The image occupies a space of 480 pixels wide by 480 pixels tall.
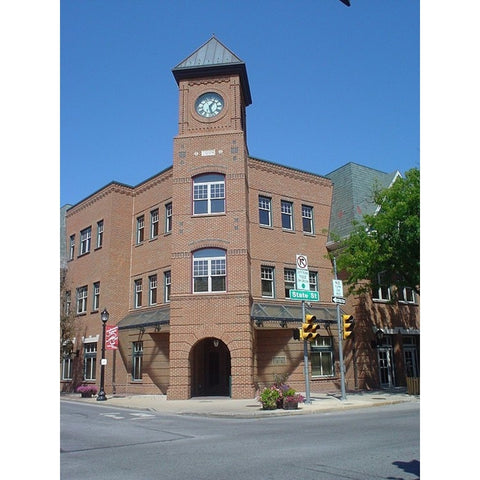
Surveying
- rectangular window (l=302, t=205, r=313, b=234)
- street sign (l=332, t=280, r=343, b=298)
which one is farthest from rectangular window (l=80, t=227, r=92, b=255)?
street sign (l=332, t=280, r=343, b=298)

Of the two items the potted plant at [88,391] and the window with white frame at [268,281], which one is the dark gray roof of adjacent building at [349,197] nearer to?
the window with white frame at [268,281]

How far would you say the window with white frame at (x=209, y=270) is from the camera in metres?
23.6

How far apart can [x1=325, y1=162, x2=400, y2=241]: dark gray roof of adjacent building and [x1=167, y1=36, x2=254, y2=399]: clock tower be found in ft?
21.1

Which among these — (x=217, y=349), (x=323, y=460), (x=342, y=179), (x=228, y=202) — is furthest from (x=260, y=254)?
(x=323, y=460)

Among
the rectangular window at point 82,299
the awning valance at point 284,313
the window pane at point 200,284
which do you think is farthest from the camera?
the rectangular window at point 82,299

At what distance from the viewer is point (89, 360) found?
2964 centimetres

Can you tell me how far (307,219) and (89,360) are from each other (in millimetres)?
15291

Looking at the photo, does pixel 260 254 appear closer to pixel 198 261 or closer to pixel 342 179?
pixel 198 261

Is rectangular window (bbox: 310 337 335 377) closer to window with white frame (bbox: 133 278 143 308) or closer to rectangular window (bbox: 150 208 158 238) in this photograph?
window with white frame (bbox: 133 278 143 308)

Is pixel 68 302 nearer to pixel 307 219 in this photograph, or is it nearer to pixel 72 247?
pixel 72 247

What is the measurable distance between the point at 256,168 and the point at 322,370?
437 inches

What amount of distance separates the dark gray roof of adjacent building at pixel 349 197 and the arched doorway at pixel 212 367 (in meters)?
8.63

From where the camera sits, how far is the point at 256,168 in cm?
2644

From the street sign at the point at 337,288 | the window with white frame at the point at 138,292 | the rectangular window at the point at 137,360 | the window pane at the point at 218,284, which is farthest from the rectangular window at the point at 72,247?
the street sign at the point at 337,288
